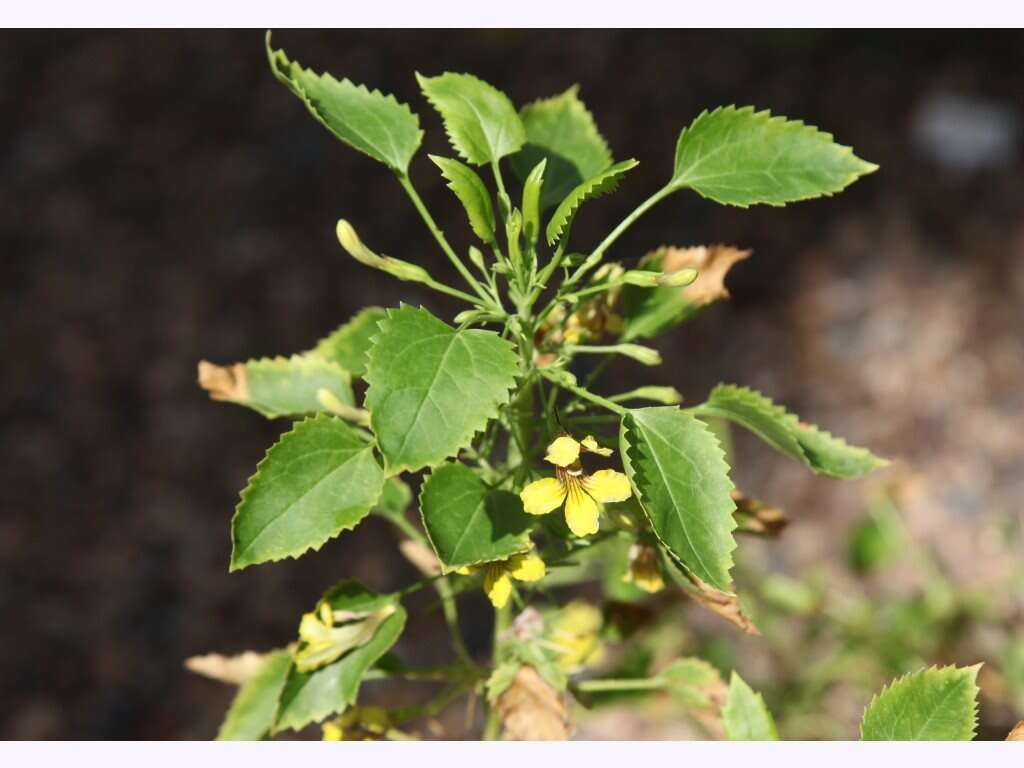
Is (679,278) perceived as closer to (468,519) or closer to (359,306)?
(468,519)

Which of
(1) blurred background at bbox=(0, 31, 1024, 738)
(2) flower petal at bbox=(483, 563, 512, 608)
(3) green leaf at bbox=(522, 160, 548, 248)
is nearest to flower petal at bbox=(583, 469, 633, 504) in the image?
(2) flower petal at bbox=(483, 563, 512, 608)

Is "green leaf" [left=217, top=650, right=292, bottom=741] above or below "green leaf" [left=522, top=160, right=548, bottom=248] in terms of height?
below

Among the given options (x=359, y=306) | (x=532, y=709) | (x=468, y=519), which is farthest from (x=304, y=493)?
(x=359, y=306)

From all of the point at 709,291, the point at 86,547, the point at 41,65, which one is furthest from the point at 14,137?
the point at 709,291

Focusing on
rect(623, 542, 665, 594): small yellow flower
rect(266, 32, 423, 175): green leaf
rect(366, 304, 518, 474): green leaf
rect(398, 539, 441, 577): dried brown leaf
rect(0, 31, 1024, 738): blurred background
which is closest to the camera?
rect(366, 304, 518, 474): green leaf

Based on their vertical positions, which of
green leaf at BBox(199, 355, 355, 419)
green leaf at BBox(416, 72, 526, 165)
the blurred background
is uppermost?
green leaf at BBox(416, 72, 526, 165)

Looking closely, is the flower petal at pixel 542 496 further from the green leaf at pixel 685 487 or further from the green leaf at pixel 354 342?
the green leaf at pixel 354 342

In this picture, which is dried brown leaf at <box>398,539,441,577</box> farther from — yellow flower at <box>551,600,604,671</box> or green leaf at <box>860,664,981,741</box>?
green leaf at <box>860,664,981,741</box>

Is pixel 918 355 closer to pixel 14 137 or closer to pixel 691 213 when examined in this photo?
pixel 691 213
